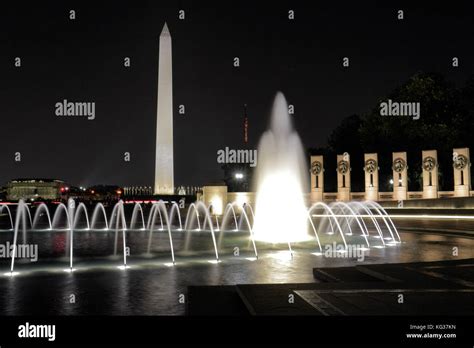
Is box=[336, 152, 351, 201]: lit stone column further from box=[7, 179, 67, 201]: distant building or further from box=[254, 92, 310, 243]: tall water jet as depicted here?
box=[7, 179, 67, 201]: distant building

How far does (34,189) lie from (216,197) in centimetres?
11022

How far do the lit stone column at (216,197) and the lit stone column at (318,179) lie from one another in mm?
9509

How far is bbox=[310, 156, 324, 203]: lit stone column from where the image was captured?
53812mm

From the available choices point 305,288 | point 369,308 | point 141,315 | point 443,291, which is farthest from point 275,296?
point 443,291

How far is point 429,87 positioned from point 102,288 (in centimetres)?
5972

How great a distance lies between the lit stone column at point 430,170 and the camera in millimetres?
48438

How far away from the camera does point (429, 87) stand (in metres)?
64.7

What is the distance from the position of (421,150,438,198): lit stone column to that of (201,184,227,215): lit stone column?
17.5 metres

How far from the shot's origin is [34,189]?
14725 cm

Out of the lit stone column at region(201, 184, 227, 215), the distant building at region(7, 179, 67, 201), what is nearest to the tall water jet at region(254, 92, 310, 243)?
the lit stone column at region(201, 184, 227, 215)

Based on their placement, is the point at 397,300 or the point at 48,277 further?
the point at 48,277

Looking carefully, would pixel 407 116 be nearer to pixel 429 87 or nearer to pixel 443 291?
pixel 429 87

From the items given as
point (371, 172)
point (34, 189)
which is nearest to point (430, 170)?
point (371, 172)

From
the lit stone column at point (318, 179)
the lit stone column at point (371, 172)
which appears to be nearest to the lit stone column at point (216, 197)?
the lit stone column at point (318, 179)
